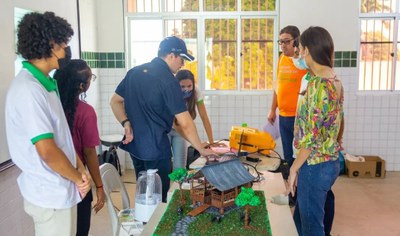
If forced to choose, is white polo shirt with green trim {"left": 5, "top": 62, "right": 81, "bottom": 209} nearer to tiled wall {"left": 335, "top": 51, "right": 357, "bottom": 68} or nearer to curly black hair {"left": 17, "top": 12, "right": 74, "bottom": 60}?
curly black hair {"left": 17, "top": 12, "right": 74, "bottom": 60}

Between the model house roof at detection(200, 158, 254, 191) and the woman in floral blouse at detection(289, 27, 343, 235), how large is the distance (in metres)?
0.33

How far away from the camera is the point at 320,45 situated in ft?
6.79

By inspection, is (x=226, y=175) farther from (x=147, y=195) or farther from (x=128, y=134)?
(x=128, y=134)

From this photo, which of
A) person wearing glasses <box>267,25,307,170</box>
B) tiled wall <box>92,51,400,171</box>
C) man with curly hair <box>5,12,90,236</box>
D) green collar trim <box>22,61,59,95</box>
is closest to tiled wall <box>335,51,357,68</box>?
tiled wall <box>92,51,400,171</box>

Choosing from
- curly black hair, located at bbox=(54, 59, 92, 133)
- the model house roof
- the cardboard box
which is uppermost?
curly black hair, located at bbox=(54, 59, 92, 133)

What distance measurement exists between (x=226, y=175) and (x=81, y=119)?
2.69 ft

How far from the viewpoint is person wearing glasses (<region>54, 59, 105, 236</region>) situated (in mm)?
2006

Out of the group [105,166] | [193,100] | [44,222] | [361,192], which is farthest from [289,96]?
[44,222]

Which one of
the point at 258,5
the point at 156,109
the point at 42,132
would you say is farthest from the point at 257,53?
the point at 42,132

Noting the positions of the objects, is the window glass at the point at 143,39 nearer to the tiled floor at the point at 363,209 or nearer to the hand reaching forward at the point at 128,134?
the tiled floor at the point at 363,209

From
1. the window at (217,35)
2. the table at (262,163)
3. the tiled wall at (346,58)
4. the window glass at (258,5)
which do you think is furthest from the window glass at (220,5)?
the table at (262,163)

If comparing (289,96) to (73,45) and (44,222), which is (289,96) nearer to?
(73,45)

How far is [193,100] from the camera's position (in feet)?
10.9

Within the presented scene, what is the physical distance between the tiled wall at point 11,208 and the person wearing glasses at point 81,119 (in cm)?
73
